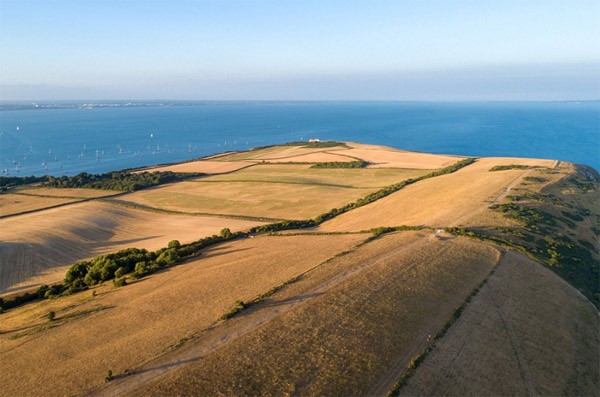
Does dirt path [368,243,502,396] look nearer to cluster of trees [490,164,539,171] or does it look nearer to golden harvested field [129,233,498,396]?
golden harvested field [129,233,498,396]

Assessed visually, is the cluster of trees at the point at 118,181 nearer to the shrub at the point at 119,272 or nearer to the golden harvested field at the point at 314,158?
the golden harvested field at the point at 314,158

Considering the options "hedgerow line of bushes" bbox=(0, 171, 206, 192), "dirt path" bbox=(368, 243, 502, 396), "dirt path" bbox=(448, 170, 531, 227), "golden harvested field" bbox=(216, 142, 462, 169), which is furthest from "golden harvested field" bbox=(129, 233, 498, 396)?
"golden harvested field" bbox=(216, 142, 462, 169)

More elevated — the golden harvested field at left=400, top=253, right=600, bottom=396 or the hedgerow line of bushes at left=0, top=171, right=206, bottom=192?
the golden harvested field at left=400, top=253, right=600, bottom=396

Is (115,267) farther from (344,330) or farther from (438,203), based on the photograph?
(438,203)

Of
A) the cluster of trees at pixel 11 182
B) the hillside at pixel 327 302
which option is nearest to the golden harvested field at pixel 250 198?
the hillside at pixel 327 302

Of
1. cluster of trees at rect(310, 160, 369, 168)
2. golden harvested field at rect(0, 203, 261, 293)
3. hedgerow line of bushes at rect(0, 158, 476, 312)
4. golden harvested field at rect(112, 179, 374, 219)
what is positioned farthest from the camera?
cluster of trees at rect(310, 160, 369, 168)

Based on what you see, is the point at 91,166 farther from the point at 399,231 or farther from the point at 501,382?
the point at 501,382

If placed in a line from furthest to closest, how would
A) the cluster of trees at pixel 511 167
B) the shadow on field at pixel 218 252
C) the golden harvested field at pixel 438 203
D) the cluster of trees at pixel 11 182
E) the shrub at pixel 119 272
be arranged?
1. the cluster of trees at pixel 11 182
2. the cluster of trees at pixel 511 167
3. the golden harvested field at pixel 438 203
4. the shadow on field at pixel 218 252
5. the shrub at pixel 119 272
